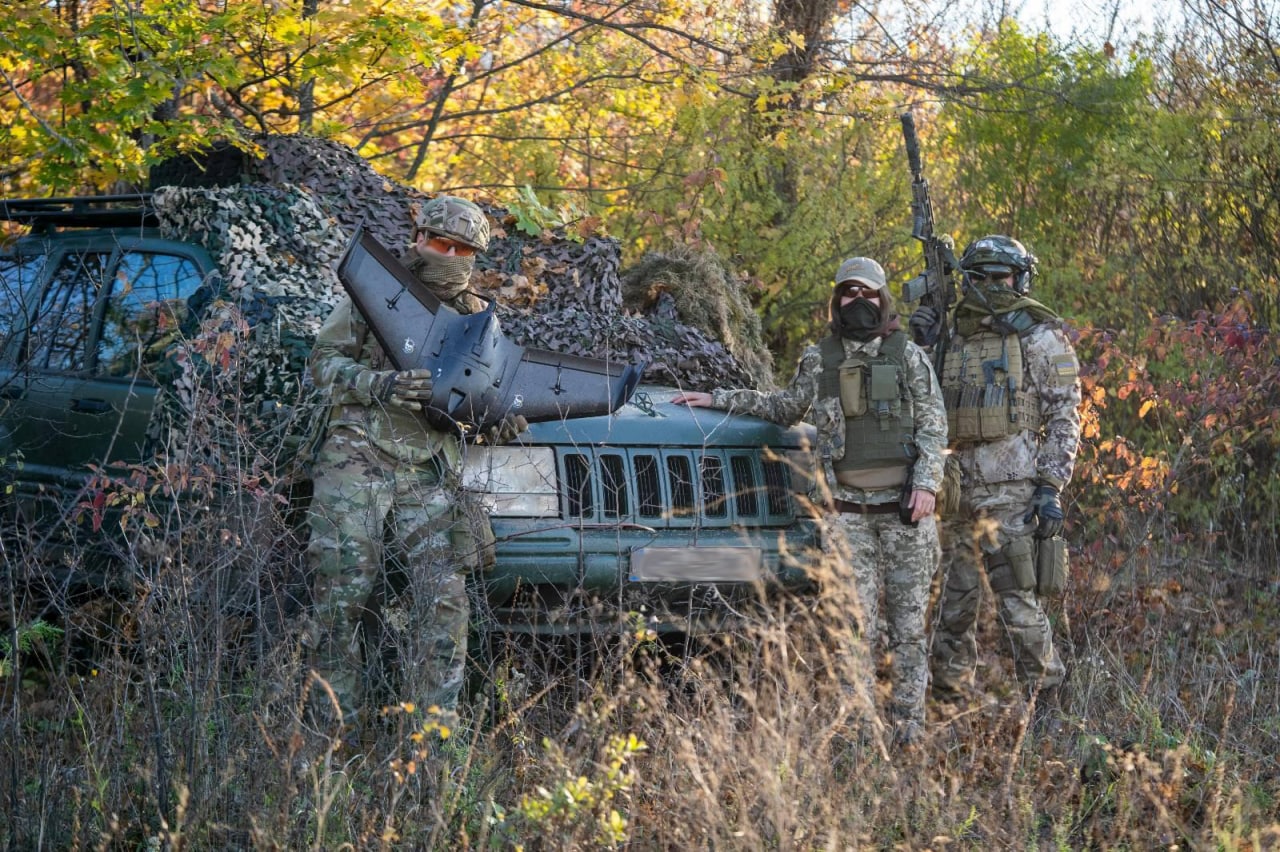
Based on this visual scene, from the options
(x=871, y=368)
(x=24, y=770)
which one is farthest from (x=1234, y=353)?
(x=24, y=770)

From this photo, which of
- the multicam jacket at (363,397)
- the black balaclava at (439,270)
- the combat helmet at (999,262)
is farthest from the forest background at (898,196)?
the black balaclava at (439,270)

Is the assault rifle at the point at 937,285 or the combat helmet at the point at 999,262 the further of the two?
the assault rifle at the point at 937,285

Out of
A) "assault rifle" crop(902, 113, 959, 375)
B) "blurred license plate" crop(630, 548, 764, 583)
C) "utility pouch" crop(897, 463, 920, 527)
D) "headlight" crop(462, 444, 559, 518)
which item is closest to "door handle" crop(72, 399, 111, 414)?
"headlight" crop(462, 444, 559, 518)

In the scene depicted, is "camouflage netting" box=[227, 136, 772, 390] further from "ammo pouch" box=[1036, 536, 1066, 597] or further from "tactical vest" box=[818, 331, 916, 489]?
"ammo pouch" box=[1036, 536, 1066, 597]

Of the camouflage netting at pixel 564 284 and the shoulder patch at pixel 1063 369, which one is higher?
the camouflage netting at pixel 564 284

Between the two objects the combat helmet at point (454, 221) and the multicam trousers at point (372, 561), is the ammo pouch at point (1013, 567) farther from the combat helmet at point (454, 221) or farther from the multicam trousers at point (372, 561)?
the combat helmet at point (454, 221)

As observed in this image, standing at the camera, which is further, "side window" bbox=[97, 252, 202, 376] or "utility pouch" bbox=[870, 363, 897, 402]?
"side window" bbox=[97, 252, 202, 376]

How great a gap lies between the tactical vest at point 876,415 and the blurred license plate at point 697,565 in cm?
54

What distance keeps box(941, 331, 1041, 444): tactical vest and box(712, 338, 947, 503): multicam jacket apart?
1.40ft

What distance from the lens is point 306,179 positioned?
6.50 meters

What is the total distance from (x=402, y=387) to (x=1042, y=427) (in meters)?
2.60

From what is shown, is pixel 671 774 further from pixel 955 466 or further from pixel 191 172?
pixel 191 172

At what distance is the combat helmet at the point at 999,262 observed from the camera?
543cm

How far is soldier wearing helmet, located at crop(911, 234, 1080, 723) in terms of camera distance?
5293 mm
